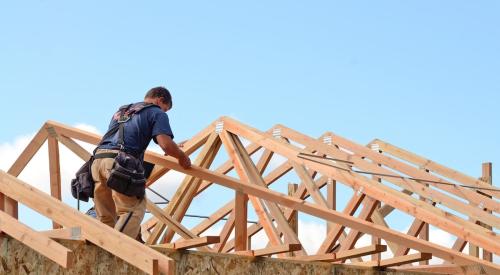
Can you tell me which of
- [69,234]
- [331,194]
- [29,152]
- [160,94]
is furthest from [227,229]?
[69,234]

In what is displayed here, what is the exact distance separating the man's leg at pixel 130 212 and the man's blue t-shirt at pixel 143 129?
1.33 feet

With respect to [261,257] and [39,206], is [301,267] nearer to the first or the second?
[261,257]

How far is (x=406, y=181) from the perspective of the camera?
1319 centimetres

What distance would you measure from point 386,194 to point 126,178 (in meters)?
3.30

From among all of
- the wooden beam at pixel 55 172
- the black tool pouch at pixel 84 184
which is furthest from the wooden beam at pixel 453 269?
the wooden beam at pixel 55 172

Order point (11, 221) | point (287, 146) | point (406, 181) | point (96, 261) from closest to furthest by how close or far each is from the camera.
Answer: point (11, 221) < point (96, 261) < point (287, 146) < point (406, 181)

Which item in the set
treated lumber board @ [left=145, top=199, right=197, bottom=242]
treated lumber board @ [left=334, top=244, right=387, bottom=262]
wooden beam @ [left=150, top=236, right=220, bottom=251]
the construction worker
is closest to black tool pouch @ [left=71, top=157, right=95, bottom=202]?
the construction worker

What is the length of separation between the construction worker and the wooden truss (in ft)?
1.32

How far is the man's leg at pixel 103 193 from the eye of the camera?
8.65 metres

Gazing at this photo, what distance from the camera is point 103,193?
879 cm

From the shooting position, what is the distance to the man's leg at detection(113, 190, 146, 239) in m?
8.25

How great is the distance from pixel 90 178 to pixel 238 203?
1.37 meters

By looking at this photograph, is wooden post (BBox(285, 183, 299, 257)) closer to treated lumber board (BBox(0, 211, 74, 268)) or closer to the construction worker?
the construction worker

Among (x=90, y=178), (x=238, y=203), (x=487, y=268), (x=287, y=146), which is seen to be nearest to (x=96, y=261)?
(x=90, y=178)
